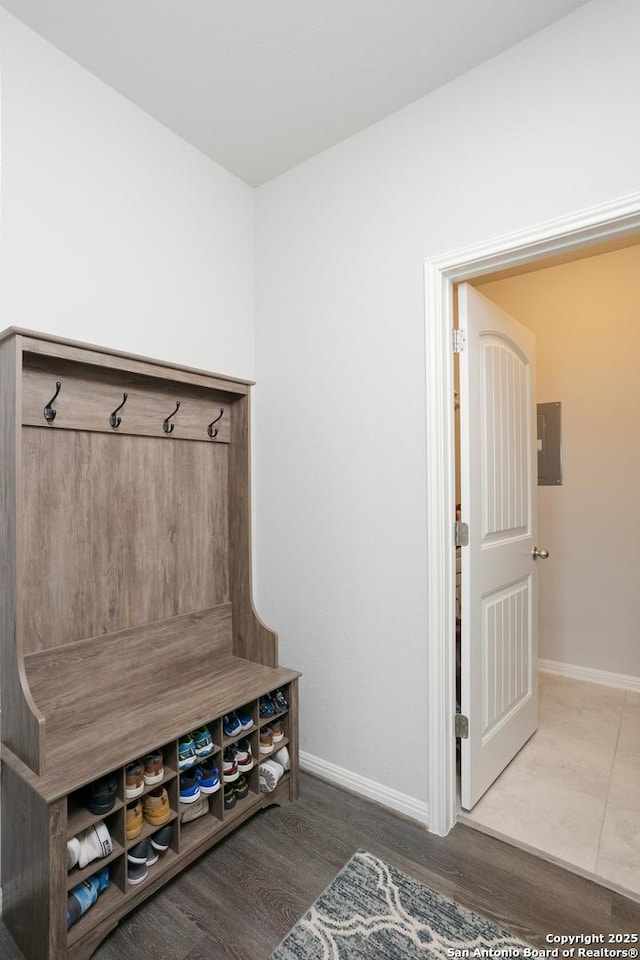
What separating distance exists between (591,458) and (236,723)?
2.73 meters

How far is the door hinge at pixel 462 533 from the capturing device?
1.88 meters

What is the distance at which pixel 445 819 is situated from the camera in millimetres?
1786

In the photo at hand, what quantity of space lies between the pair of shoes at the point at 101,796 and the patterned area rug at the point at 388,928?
0.60 metres

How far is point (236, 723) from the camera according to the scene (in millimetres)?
1767

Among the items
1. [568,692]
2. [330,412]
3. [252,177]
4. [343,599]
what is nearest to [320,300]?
[330,412]

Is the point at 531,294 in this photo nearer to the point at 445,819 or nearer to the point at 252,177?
the point at 252,177

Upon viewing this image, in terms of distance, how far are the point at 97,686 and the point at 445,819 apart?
1.33 metres

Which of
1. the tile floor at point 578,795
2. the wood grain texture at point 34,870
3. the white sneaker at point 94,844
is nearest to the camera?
the wood grain texture at point 34,870

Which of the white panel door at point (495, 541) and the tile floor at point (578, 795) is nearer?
the tile floor at point (578, 795)

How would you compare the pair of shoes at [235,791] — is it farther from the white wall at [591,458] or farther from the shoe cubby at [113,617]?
the white wall at [591,458]

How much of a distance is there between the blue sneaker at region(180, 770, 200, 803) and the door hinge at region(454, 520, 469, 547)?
4.03ft

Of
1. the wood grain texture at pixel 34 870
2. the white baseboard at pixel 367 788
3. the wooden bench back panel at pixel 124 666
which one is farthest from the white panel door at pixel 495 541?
the wood grain texture at pixel 34 870

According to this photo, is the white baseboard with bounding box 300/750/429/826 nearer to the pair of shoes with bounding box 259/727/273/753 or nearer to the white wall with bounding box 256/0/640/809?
the white wall with bounding box 256/0/640/809

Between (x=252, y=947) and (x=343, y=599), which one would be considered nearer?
(x=252, y=947)
